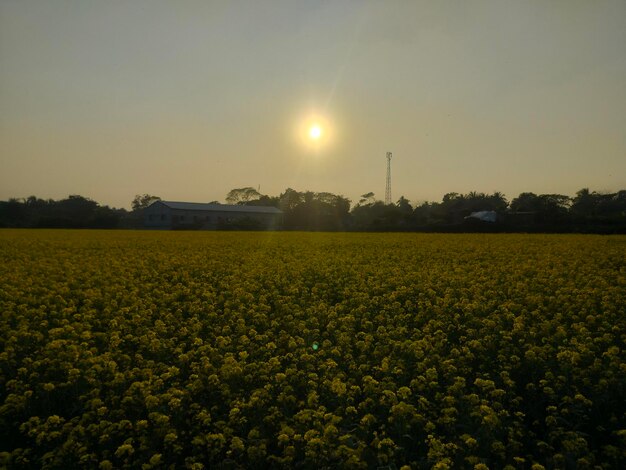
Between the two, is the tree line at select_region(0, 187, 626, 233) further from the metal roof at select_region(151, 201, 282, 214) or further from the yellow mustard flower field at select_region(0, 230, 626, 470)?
the yellow mustard flower field at select_region(0, 230, 626, 470)

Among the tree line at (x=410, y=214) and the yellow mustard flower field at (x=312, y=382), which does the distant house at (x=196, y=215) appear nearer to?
the tree line at (x=410, y=214)

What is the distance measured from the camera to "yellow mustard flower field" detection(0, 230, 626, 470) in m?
4.18

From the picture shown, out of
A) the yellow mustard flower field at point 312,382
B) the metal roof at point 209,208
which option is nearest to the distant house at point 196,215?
the metal roof at point 209,208

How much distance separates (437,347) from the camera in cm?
632

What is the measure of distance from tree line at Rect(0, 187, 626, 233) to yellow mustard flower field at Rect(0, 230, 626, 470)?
123 ft

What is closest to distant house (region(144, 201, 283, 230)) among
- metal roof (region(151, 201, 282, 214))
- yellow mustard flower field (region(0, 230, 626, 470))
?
metal roof (region(151, 201, 282, 214))

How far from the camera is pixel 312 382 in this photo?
201 inches

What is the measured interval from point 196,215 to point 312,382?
72.4 m

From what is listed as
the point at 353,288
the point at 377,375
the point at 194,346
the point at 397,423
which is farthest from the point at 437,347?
the point at 353,288

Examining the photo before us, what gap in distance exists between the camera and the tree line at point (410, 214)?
45156 mm

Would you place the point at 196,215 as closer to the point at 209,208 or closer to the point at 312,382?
the point at 209,208

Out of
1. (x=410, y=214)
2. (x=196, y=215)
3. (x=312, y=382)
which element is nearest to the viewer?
→ (x=312, y=382)

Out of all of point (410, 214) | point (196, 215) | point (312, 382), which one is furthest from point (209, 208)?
point (312, 382)

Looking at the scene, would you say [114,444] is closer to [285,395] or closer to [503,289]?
[285,395]
